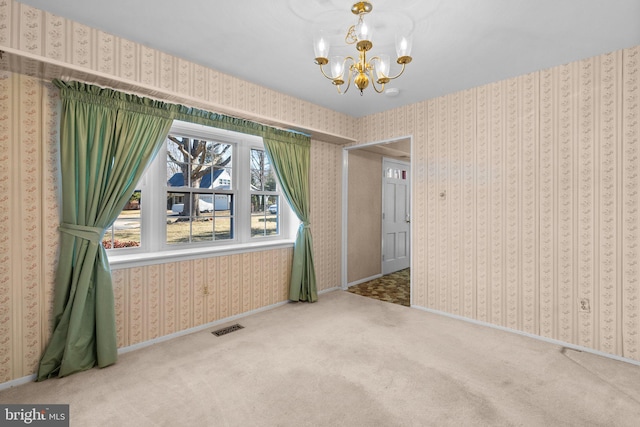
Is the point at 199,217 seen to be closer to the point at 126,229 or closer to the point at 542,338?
the point at 126,229

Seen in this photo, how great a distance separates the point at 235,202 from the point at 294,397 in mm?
2240

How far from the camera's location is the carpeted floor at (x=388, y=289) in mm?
4312

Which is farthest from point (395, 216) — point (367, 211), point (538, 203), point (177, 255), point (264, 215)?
point (177, 255)

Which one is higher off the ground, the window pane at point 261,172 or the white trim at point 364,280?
the window pane at point 261,172

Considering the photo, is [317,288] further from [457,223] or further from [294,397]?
[294,397]

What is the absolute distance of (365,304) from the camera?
4035 millimetres

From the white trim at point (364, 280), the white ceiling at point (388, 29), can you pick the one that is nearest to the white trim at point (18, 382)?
the white ceiling at point (388, 29)

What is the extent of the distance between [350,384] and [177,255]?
1922 mm

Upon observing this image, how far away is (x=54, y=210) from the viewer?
2.34 m

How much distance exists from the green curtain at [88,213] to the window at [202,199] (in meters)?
0.39

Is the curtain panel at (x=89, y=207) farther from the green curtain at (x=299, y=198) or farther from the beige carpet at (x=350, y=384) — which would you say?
the green curtain at (x=299, y=198)

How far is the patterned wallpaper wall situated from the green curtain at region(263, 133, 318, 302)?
1.35m

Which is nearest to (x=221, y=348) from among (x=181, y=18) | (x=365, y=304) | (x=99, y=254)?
(x=99, y=254)

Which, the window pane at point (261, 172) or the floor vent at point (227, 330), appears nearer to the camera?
the floor vent at point (227, 330)
